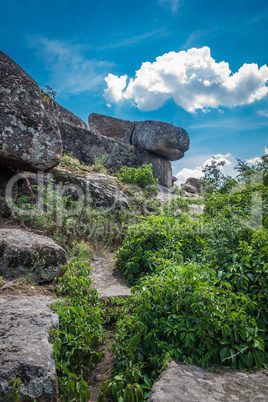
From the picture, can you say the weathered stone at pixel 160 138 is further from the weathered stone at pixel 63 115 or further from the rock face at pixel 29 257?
the rock face at pixel 29 257

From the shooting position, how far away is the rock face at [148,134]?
15.4 m

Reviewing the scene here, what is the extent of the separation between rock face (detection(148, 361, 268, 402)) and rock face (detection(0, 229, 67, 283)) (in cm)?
253

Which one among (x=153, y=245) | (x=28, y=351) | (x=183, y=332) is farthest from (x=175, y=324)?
(x=153, y=245)

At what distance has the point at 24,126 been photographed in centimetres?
586

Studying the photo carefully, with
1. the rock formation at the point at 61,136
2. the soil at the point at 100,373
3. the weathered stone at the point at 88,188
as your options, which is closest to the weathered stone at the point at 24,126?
the rock formation at the point at 61,136

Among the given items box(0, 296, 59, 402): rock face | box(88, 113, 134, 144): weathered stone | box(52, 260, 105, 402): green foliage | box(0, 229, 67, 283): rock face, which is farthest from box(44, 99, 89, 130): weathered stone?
box(0, 296, 59, 402): rock face

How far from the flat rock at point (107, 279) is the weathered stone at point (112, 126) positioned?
1104 centimetres

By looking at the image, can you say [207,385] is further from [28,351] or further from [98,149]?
[98,149]

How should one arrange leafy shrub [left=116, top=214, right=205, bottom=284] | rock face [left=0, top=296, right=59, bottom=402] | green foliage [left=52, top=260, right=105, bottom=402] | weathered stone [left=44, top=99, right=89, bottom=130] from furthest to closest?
1. weathered stone [left=44, top=99, right=89, bottom=130]
2. leafy shrub [left=116, top=214, right=205, bottom=284]
3. green foliage [left=52, top=260, right=105, bottom=402]
4. rock face [left=0, top=296, right=59, bottom=402]

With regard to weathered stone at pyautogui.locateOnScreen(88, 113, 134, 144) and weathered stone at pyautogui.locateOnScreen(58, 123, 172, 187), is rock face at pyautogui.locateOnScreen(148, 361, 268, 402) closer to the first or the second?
weathered stone at pyautogui.locateOnScreen(58, 123, 172, 187)

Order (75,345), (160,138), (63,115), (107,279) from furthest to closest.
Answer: (160,138)
(63,115)
(107,279)
(75,345)

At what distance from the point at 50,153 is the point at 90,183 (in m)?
2.27

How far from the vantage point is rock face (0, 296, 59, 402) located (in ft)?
6.89

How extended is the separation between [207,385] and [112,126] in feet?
51.3
